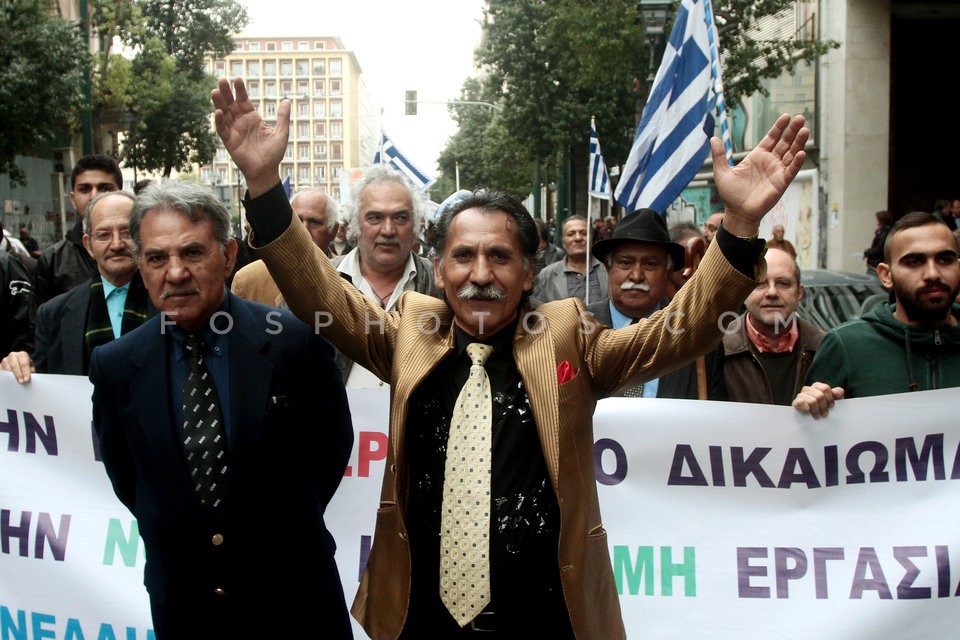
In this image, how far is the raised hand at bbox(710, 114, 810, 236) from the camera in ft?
8.27

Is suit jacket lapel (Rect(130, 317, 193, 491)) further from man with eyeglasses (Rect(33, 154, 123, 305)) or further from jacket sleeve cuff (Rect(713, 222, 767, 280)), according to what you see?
man with eyeglasses (Rect(33, 154, 123, 305))

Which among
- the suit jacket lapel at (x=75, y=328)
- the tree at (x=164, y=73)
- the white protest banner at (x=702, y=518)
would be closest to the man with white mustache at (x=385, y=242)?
the white protest banner at (x=702, y=518)

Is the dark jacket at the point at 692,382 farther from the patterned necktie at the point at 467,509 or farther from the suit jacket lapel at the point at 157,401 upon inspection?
the suit jacket lapel at the point at 157,401

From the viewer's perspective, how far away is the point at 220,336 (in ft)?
9.46

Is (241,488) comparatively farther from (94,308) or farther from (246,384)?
(94,308)

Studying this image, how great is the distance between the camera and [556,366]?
2652 millimetres

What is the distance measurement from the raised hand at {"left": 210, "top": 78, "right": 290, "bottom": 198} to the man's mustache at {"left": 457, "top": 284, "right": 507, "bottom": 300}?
556 mm

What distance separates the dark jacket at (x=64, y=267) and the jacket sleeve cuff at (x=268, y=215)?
9.23 feet

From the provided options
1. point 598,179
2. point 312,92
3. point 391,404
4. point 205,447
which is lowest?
point 205,447

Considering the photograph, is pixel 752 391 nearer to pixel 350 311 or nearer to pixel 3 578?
pixel 350 311

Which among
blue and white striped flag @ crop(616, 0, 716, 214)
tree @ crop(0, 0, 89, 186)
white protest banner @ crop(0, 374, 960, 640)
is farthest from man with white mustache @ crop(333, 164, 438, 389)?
tree @ crop(0, 0, 89, 186)

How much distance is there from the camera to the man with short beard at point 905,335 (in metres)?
3.67

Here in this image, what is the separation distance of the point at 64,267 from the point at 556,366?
3425 millimetres

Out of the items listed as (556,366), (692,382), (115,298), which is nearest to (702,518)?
(692,382)
